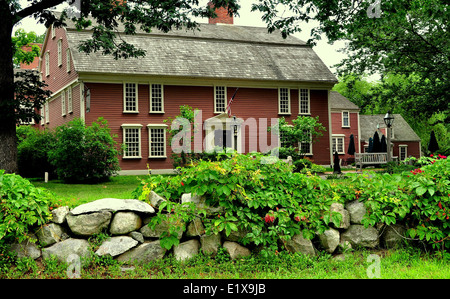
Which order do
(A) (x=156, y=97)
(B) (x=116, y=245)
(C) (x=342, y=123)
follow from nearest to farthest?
(B) (x=116, y=245) → (A) (x=156, y=97) → (C) (x=342, y=123)

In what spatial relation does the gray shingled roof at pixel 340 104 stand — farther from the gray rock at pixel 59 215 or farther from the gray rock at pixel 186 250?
the gray rock at pixel 59 215

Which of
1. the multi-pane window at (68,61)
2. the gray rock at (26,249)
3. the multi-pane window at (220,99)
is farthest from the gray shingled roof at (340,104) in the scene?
the gray rock at (26,249)

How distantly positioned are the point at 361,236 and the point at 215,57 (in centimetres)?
2457

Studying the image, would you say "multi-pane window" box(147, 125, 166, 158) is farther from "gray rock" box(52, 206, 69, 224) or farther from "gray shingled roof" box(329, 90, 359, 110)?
"gray shingled roof" box(329, 90, 359, 110)

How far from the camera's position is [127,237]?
5.79 metres

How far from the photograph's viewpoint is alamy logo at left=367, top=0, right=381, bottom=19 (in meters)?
14.9

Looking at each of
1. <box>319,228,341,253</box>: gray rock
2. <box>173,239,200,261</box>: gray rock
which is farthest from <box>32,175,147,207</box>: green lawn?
<box>319,228,341,253</box>: gray rock

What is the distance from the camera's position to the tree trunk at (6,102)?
1441cm

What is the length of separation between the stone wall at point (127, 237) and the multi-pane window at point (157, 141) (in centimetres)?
2119

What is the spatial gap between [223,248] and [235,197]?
70 centimetres

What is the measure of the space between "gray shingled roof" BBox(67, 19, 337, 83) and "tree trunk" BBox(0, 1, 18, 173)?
1033 centimetres

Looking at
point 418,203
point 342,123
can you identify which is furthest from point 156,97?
point 418,203

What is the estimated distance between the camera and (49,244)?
18.5 ft

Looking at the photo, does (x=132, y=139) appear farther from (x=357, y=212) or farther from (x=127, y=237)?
(x=357, y=212)
